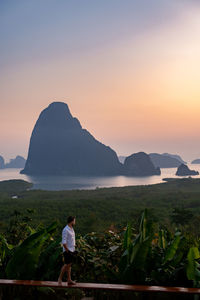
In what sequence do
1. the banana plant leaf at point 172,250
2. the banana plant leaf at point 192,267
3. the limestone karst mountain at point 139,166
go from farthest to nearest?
the limestone karst mountain at point 139,166 < the banana plant leaf at point 172,250 < the banana plant leaf at point 192,267

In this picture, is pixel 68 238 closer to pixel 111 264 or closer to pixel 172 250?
pixel 111 264

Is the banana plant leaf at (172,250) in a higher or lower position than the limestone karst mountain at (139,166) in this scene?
lower

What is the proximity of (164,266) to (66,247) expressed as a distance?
124 centimetres

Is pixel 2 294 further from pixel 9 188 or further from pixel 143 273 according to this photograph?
pixel 9 188

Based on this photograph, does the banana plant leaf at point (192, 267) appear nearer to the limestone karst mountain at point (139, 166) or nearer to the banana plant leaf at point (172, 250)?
the banana plant leaf at point (172, 250)

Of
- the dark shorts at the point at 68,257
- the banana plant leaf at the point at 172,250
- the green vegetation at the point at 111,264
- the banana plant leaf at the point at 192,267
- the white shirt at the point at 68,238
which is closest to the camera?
the green vegetation at the point at 111,264

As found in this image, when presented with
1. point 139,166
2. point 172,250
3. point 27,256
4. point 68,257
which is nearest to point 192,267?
point 172,250

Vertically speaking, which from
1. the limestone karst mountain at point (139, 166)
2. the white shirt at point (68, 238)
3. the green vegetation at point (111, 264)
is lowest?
the green vegetation at point (111, 264)

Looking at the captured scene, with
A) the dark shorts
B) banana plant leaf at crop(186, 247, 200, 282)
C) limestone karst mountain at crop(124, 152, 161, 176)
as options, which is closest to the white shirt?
the dark shorts

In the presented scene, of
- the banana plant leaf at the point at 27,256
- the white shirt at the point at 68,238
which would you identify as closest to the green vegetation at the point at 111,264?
the banana plant leaf at the point at 27,256

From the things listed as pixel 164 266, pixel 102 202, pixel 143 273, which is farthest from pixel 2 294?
pixel 102 202

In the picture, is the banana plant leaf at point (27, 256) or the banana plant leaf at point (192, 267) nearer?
the banana plant leaf at point (192, 267)

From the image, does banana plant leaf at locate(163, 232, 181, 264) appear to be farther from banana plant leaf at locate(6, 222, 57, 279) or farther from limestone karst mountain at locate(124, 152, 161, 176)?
limestone karst mountain at locate(124, 152, 161, 176)

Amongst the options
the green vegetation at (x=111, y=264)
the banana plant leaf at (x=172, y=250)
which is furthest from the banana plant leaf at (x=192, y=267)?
the banana plant leaf at (x=172, y=250)
